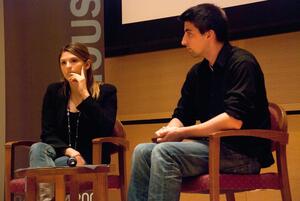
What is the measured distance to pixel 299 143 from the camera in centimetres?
332

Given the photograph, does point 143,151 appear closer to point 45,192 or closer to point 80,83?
point 45,192

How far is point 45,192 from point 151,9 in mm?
1785

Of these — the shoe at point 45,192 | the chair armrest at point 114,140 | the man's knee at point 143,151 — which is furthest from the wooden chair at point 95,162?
the man's knee at point 143,151

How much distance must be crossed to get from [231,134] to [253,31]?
136 centimetres

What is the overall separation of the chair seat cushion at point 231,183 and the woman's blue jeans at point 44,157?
767 millimetres

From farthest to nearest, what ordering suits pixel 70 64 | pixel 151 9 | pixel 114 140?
pixel 151 9 < pixel 70 64 < pixel 114 140

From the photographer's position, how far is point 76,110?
3.09 metres

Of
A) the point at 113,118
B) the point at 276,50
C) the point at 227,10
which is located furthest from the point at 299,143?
the point at 113,118

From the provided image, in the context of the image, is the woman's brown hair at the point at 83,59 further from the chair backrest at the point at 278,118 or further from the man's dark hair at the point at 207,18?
the chair backrest at the point at 278,118

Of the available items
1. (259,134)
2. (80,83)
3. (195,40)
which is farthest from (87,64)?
(259,134)

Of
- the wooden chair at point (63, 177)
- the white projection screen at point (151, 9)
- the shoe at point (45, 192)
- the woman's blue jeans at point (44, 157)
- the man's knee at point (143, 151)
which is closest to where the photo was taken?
the wooden chair at point (63, 177)

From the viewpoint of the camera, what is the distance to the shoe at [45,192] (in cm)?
259

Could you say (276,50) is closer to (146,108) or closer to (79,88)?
(146,108)

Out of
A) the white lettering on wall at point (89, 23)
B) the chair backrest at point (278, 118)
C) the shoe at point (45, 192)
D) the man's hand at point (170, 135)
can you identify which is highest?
the white lettering on wall at point (89, 23)
